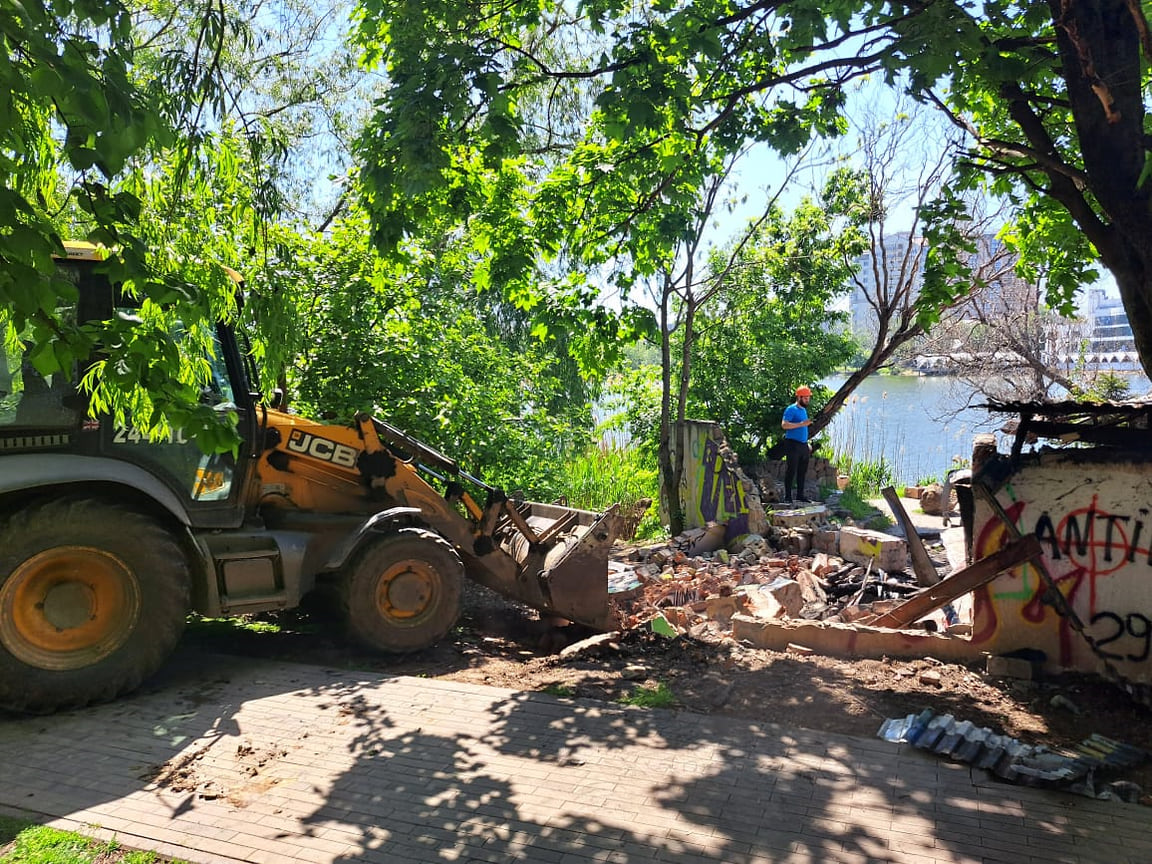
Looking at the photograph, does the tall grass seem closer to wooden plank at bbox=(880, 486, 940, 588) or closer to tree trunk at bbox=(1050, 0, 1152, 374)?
wooden plank at bbox=(880, 486, 940, 588)

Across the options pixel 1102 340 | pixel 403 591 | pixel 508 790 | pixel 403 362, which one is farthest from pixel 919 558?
pixel 1102 340

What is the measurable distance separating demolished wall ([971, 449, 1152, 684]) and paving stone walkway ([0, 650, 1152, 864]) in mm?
1649

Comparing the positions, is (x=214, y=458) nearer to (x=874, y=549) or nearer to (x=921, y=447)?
(x=874, y=549)

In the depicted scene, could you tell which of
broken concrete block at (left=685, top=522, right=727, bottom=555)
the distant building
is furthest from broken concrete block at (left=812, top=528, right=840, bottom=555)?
the distant building

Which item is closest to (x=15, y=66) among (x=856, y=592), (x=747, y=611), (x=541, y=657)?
(x=541, y=657)

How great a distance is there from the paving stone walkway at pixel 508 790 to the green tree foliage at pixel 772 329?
10.4 m

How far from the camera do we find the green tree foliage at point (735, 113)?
5.66 metres

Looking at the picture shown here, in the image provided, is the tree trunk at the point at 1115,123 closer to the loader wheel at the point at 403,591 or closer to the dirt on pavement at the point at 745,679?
the dirt on pavement at the point at 745,679

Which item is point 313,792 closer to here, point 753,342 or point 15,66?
point 15,66

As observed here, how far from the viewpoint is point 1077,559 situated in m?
5.92

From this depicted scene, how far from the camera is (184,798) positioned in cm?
462

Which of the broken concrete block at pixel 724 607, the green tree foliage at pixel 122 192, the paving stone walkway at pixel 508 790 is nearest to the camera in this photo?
the green tree foliage at pixel 122 192

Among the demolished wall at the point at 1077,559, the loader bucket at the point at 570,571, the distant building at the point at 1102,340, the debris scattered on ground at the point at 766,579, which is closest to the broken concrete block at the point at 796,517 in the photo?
the debris scattered on ground at the point at 766,579

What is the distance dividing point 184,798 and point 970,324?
59.9 feet
